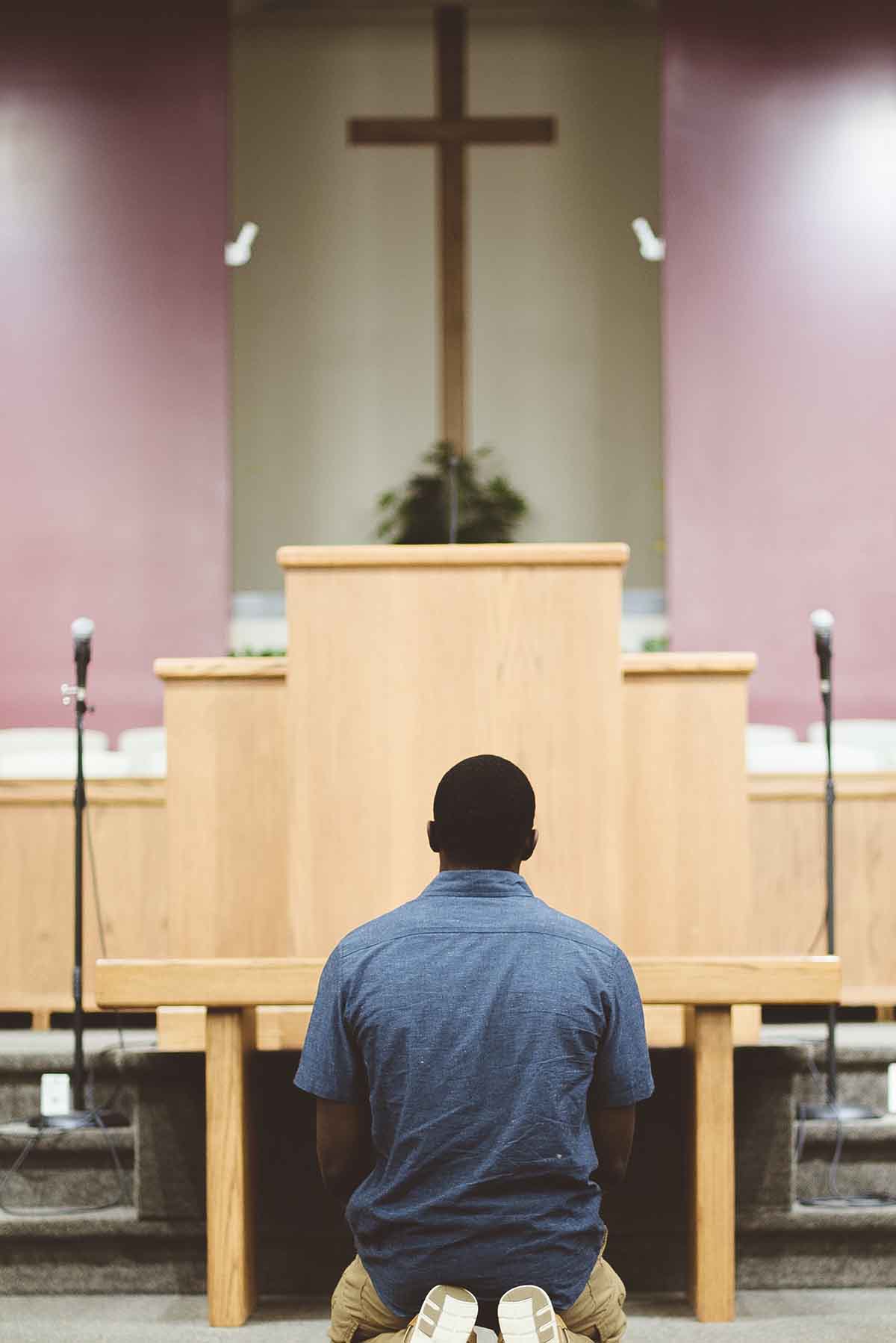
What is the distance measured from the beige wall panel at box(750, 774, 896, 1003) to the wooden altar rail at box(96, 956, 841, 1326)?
1.58 metres

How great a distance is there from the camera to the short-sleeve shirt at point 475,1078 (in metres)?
1.77

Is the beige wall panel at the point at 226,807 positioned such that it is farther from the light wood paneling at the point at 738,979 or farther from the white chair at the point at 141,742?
the white chair at the point at 141,742

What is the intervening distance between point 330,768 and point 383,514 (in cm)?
596

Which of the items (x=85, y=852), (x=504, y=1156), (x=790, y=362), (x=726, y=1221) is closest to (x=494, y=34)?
(x=790, y=362)

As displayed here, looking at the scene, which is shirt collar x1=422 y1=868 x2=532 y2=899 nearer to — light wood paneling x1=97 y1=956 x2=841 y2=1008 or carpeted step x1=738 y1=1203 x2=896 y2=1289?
light wood paneling x1=97 y1=956 x2=841 y2=1008

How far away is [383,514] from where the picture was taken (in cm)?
870

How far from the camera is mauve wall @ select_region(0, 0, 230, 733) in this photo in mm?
7324

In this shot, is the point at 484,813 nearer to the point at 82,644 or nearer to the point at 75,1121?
the point at 75,1121

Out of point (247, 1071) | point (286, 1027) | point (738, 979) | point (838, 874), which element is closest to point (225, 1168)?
point (247, 1071)

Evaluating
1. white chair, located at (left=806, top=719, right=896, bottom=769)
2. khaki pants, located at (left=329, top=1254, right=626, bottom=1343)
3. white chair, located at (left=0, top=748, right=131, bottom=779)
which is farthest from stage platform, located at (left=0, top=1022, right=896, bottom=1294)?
white chair, located at (left=806, top=719, right=896, bottom=769)

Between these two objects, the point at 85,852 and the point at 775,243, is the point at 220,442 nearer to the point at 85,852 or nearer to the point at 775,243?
the point at 775,243

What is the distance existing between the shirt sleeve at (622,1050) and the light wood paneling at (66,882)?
2686 millimetres

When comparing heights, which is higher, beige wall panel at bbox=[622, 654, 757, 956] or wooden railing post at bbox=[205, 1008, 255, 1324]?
beige wall panel at bbox=[622, 654, 757, 956]

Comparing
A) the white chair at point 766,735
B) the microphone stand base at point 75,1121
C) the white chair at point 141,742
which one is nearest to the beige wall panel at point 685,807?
the microphone stand base at point 75,1121
